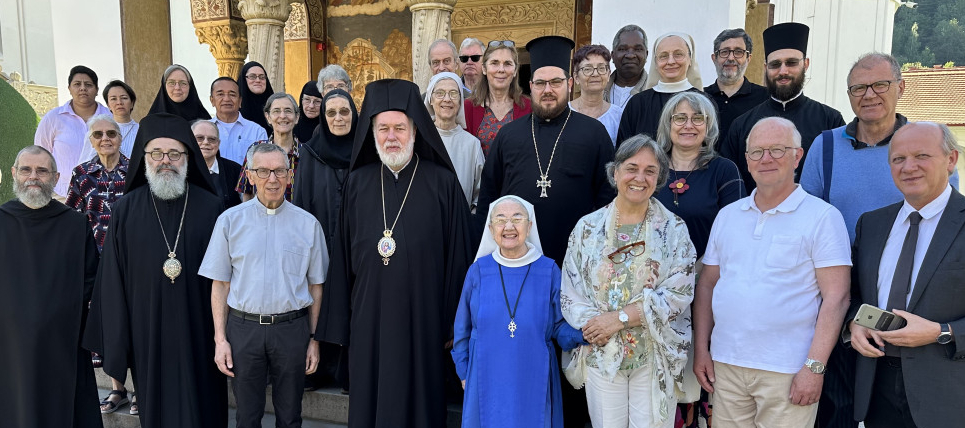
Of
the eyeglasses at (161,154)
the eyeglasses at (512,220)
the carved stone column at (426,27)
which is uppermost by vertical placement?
the carved stone column at (426,27)

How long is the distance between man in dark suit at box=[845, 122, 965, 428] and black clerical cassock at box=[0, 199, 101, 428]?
4002 millimetres

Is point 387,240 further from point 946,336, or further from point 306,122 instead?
point 946,336

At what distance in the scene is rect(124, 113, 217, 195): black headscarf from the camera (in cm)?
329

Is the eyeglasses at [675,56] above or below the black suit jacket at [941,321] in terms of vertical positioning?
above

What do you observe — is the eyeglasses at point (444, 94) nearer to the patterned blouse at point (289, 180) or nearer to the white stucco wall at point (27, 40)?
the patterned blouse at point (289, 180)

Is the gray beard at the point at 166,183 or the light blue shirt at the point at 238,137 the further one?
the light blue shirt at the point at 238,137

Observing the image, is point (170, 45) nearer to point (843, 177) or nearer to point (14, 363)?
point (14, 363)

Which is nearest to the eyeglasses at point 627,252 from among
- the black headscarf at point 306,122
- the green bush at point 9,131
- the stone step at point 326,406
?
→ the stone step at point 326,406

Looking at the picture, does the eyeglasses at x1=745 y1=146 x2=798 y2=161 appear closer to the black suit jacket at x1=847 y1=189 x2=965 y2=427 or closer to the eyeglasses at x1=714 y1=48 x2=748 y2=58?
the black suit jacket at x1=847 y1=189 x2=965 y2=427

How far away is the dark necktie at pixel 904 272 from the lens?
232 centimetres

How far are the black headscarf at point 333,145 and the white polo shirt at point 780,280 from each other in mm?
2334

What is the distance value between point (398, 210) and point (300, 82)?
801cm

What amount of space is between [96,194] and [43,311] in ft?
2.93

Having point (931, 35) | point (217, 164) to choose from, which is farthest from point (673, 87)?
point (931, 35)
